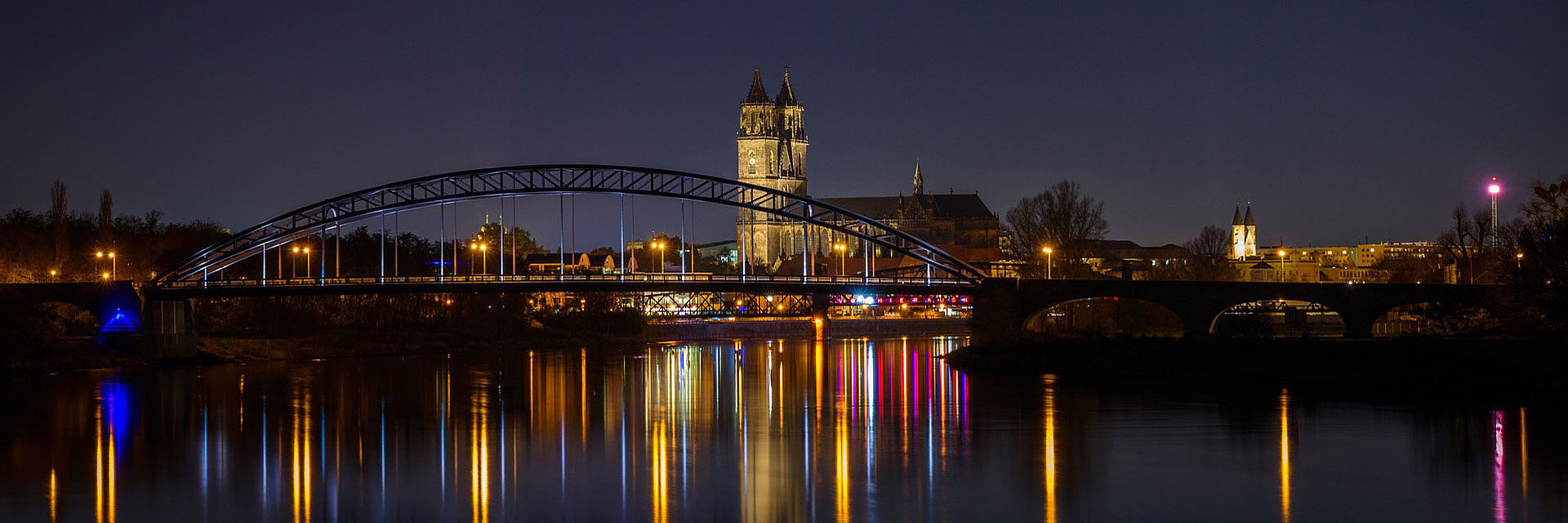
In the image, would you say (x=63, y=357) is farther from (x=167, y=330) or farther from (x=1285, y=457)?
(x=1285, y=457)

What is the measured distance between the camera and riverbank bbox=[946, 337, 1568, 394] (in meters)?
48.7

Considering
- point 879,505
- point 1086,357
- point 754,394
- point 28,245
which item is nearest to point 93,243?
point 28,245

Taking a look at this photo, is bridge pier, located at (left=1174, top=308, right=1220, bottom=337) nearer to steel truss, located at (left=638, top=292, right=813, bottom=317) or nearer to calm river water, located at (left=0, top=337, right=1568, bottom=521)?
calm river water, located at (left=0, top=337, right=1568, bottom=521)

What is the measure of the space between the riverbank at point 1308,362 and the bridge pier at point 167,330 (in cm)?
3805

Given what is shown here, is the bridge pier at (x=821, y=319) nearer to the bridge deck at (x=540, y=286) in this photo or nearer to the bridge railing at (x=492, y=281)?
the bridge railing at (x=492, y=281)

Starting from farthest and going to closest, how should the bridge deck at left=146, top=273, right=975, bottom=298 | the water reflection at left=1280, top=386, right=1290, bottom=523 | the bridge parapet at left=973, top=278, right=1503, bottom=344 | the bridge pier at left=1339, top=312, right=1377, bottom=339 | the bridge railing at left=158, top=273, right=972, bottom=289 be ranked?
the bridge railing at left=158, top=273, right=972, bottom=289
the bridge deck at left=146, top=273, right=975, bottom=298
the bridge pier at left=1339, top=312, right=1377, bottom=339
the bridge parapet at left=973, top=278, right=1503, bottom=344
the water reflection at left=1280, top=386, right=1290, bottom=523

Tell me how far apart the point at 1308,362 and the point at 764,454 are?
85.6 feet

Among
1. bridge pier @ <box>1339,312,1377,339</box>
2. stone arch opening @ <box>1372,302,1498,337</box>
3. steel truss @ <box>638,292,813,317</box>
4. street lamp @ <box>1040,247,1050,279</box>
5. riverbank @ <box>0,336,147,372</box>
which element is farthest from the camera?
steel truss @ <box>638,292,813,317</box>

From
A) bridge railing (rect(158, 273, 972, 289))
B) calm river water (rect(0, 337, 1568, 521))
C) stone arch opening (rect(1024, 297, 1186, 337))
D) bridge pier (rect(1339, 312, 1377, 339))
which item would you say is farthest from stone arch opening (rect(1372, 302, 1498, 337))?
bridge railing (rect(158, 273, 972, 289))

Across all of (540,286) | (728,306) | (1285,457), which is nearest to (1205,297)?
(540,286)

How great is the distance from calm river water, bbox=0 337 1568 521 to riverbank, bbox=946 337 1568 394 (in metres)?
3.64

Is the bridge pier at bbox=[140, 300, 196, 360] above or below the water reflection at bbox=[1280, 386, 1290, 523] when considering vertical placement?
above

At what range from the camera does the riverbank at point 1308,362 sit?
4869cm

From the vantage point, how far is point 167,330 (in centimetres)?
7181
